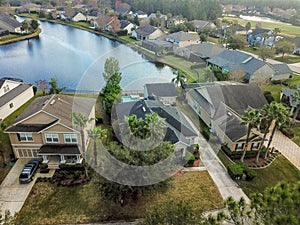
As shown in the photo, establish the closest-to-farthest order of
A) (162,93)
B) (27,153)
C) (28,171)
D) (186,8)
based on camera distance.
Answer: (28,171) → (27,153) → (162,93) → (186,8)

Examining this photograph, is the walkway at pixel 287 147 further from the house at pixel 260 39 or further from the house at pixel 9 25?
the house at pixel 9 25

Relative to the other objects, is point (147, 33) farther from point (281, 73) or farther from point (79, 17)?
point (79, 17)

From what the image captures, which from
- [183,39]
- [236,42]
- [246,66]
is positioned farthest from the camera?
[183,39]

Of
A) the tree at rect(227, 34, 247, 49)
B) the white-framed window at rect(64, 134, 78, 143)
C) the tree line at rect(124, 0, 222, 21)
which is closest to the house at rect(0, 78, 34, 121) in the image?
the white-framed window at rect(64, 134, 78, 143)

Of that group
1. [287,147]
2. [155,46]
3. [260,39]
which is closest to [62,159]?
[287,147]

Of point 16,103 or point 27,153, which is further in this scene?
point 16,103

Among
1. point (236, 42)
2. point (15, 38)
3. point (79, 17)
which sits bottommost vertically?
point (15, 38)

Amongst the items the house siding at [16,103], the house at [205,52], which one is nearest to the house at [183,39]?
the house at [205,52]
